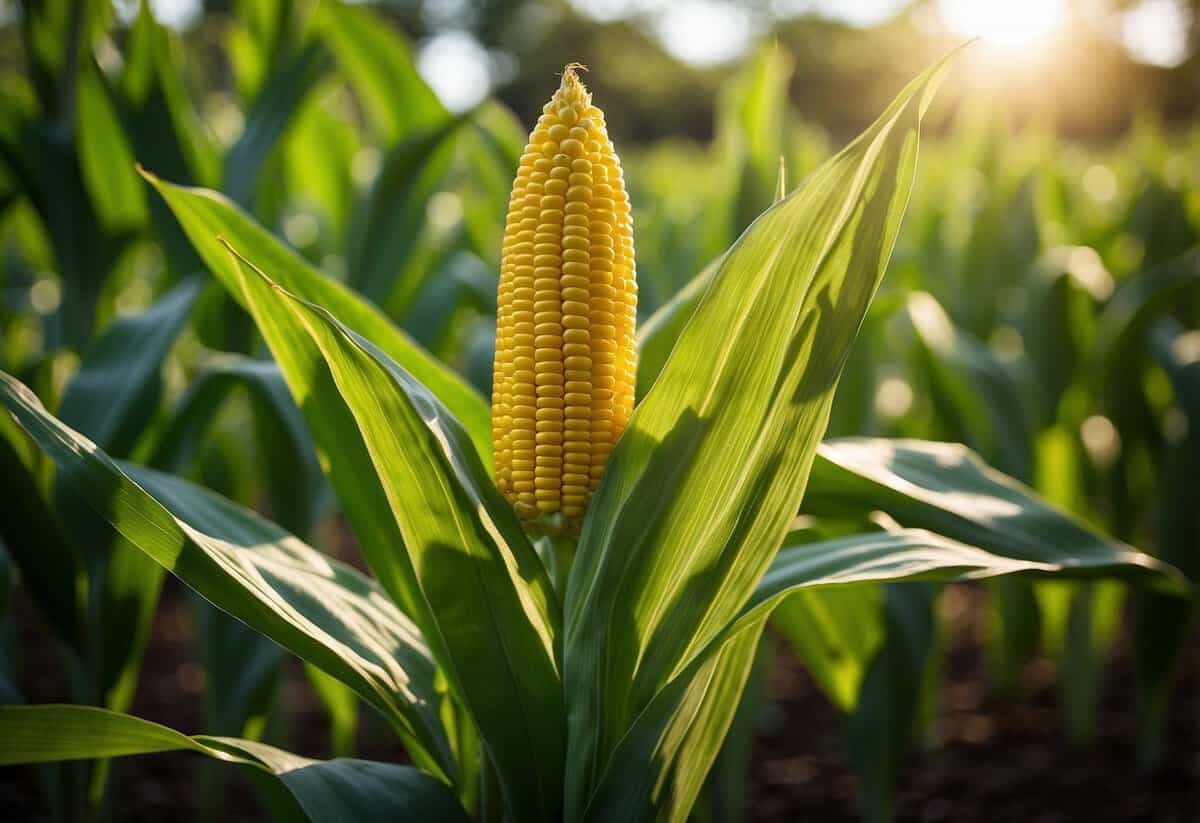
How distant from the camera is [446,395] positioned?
3.62 ft

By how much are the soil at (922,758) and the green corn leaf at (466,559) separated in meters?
1.07

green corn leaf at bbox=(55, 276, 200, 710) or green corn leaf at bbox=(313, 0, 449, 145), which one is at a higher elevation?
green corn leaf at bbox=(313, 0, 449, 145)

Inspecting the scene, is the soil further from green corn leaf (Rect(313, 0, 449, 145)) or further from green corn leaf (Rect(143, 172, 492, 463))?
green corn leaf (Rect(313, 0, 449, 145))

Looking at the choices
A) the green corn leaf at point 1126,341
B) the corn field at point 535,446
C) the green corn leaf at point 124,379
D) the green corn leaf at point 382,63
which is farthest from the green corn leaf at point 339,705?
the green corn leaf at point 1126,341

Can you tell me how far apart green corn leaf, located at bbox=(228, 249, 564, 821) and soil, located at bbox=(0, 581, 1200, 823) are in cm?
107

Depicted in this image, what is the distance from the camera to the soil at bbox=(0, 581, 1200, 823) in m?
1.94

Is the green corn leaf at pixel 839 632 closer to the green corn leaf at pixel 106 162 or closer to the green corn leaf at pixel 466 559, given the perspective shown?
the green corn leaf at pixel 466 559

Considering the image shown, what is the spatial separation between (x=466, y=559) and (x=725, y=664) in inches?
12.4

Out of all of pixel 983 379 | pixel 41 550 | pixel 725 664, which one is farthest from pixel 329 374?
pixel 983 379

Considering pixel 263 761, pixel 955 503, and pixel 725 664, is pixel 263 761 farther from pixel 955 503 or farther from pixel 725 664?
pixel 955 503

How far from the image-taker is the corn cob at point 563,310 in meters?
0.88

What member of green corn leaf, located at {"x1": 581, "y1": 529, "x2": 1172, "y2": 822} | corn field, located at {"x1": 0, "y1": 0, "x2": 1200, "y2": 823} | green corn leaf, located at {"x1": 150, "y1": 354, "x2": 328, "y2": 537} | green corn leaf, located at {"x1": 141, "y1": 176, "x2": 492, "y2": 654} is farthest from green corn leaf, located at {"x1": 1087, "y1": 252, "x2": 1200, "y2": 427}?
green corn leaf, located at {"x1": 150, "y1": 354, "x2": 328, "y2": 537}

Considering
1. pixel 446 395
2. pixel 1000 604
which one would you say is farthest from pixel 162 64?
pixel 1000 604

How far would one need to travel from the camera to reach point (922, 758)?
7.36ft
